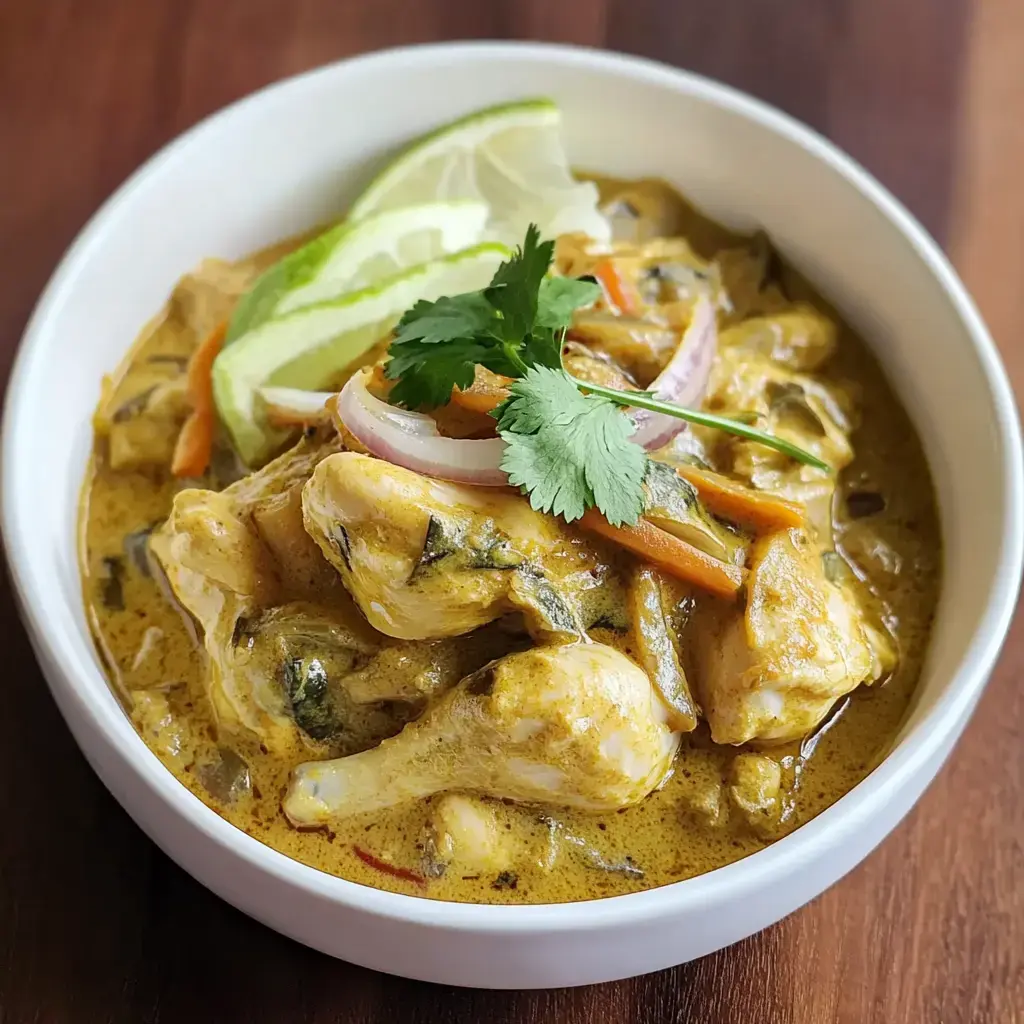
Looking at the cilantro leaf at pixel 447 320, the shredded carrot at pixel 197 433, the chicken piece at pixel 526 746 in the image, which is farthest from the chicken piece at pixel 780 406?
the shredded carrot at pixel 197 433

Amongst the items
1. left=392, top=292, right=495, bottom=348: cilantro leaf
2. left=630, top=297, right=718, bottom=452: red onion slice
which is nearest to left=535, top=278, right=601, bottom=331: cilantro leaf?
left=392, top=292, right=495, bottom=348: cilantro leaf

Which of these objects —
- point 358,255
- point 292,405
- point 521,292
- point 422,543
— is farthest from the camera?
point 358,255

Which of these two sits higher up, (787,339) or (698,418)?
(698,418)

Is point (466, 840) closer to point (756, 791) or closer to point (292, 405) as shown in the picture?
point (756, 791)

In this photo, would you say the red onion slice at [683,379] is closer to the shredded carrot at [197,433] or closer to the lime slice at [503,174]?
the lime slice at [503,174]

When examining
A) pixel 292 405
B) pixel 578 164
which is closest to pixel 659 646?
pixel 292 405

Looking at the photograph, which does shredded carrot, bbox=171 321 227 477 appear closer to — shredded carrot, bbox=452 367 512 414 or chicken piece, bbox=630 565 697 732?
shredded carrot, bbox=452 367 512 414

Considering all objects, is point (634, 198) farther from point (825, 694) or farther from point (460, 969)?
point (460, 969)
